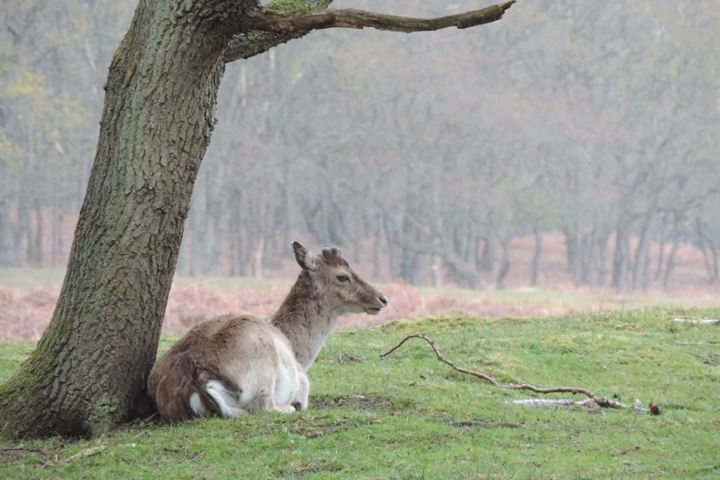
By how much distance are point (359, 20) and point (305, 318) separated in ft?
10.6

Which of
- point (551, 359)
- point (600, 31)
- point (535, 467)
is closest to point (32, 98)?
point (600, 31)

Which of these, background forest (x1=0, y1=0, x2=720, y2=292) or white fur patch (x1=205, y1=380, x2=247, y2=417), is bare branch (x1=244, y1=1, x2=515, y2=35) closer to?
white fur patch (x1=205, y1=380, x2=247, y2=417)

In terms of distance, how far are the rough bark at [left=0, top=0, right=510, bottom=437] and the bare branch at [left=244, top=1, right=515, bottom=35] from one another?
0.08m

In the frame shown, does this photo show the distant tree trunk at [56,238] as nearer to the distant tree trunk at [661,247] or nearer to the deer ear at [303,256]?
the distant tree trunk at [661,247]

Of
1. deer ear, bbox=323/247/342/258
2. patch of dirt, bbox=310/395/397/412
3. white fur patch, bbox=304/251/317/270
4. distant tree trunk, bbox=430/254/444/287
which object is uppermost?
deer ear, bbox=323/247/342/258

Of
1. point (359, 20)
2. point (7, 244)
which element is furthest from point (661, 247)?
point (359, 20)

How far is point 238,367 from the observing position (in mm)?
9805

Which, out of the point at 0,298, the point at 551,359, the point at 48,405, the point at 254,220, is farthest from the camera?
the point at 254,220

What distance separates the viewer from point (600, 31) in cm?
7225

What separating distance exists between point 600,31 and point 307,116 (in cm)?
2018

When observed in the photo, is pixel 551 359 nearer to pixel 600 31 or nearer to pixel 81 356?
pixel 81 356

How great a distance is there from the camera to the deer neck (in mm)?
11180

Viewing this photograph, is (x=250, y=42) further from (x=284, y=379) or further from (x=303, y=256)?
(x=284, y=379)

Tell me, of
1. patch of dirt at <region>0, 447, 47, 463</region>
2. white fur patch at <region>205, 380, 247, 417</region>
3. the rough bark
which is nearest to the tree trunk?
the rough bark
